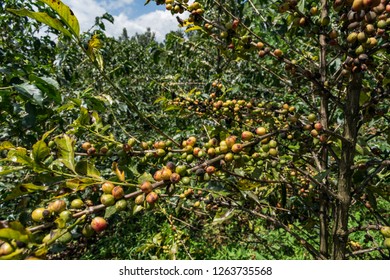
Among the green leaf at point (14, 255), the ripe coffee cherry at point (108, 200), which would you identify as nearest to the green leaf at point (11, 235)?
the green leaf at point (14, 255)

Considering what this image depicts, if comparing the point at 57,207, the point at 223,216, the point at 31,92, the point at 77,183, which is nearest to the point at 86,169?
the point at 77,183

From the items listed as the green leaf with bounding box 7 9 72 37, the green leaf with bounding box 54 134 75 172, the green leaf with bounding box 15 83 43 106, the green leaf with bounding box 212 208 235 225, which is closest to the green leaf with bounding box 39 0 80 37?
the green leaf with bounding box 7 9 72 37

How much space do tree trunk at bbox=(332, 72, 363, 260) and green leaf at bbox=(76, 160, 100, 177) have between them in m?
1.06

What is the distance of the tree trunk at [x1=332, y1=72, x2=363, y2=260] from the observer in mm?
1284

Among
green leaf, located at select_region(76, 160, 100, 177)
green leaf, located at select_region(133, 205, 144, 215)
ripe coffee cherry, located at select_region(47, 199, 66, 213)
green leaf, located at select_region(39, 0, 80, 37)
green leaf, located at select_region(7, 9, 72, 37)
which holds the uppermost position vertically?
green leaf, located at select_region(39, 0, 80, 37)

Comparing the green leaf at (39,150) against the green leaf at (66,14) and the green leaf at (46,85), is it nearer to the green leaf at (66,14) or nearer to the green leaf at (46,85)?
the green leaf at (66,14)

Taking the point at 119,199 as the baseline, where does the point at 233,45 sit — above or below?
above

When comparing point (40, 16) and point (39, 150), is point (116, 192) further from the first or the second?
point (40, 16)

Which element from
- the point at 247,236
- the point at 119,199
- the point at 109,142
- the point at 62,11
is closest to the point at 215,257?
the point at 247,236

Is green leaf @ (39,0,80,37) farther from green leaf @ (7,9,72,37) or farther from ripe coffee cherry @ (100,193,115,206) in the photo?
ripe coffee cherry @ (100,193,115,206)

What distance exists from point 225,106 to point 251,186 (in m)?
0.60

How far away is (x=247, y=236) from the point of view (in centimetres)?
400
